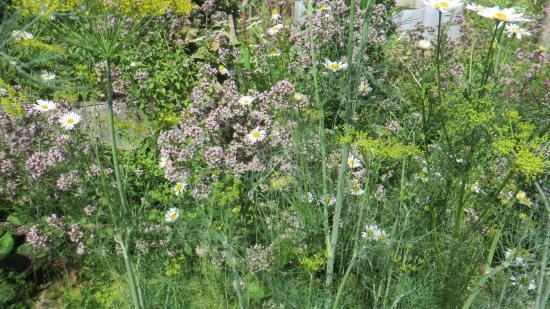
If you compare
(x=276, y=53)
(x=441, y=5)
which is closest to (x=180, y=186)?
(x=441, y=5)

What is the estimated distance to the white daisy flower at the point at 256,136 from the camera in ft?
8.98

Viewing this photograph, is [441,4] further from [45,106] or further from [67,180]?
[45,106]

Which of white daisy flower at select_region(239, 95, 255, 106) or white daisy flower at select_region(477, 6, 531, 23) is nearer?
white daisy flower at select_region(477, 6, 531, 23)

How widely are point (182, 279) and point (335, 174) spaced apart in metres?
1.08

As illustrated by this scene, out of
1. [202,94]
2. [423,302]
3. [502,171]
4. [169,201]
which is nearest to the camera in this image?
[423,302]

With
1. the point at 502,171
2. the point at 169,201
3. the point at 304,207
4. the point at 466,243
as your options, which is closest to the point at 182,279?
the point at 169,201

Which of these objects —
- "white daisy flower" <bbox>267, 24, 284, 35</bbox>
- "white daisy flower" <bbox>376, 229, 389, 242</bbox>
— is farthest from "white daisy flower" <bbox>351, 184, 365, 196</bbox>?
"white daisy flower" <bbox>267, 24, 284, 35</bbox>

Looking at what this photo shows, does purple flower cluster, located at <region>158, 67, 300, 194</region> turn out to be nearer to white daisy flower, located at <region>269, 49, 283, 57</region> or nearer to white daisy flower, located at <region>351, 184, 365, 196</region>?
white daisy flower, located at <region>351, 184, 365, 196</region>

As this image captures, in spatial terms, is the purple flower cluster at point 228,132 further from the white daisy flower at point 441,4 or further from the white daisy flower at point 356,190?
the white daisy flower at point 441,4

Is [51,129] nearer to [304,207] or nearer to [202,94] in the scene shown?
[202,94]

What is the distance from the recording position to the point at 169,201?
2.83 meters

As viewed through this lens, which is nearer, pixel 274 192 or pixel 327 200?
pixel 327 200

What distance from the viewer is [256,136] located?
276cm

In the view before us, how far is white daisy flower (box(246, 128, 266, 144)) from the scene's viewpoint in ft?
8.98
